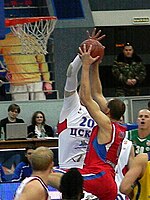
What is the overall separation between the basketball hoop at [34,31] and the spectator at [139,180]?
11.3m

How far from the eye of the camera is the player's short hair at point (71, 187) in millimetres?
6582

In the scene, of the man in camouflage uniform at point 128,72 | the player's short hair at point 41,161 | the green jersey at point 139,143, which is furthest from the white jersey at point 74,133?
the man in camouflage uniform at point 128,72

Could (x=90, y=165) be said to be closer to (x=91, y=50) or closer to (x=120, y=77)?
(x=91, y=50)

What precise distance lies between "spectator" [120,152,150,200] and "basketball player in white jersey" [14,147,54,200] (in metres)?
0.79

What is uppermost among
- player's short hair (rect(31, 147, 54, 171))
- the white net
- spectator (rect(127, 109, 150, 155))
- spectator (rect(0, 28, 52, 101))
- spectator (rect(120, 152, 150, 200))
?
the white net

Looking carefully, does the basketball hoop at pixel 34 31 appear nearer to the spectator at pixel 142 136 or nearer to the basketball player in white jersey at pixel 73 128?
the basketball player in white jersey at pixel 73 128

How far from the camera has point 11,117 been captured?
50.5 feet

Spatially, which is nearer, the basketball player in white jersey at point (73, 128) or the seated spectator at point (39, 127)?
the basketball player in white jersey at point (73, 128)

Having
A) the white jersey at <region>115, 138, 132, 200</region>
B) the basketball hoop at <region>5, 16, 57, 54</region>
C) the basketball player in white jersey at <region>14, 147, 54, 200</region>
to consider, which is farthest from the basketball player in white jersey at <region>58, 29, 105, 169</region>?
the basketball hoop at <region>5, 16, 57, 54</region>

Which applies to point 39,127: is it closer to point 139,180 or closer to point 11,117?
point 11,117

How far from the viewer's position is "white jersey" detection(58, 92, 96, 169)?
10.2m

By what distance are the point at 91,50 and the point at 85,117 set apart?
3.57 feet

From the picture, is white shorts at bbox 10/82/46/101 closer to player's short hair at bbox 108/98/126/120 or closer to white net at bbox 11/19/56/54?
white net at bbox 11/19/56/54

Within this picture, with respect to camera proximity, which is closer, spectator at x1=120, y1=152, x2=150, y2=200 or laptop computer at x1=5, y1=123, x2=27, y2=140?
spectator at x1=120, y1=152, x2=150, y2=200
